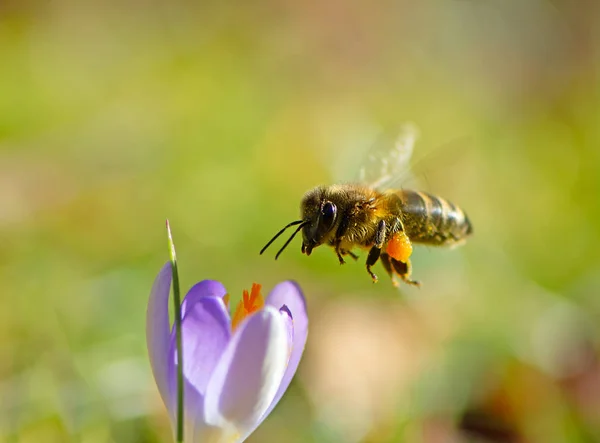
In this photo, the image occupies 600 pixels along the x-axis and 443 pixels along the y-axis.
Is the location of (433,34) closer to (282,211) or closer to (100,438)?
A: (282,211)

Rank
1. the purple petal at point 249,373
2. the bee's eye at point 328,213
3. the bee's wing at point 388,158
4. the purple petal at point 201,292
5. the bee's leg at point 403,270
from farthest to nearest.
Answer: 1. the bee's wing at point 388,158
2. the bee's leg at point 403,270
3. the bee's eye at point 328,213
4. the purple petal at point 201,292
5. the purple petal at point 249,373

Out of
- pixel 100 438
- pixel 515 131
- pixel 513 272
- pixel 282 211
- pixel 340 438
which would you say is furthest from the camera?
pixel 515 131

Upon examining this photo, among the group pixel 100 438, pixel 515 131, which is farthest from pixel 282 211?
pixel 515 131

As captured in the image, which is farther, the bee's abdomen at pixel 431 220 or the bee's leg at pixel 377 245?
the bee's abdomen at pixel 431 220

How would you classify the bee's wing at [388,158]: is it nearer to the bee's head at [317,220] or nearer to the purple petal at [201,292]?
the bee's head at [317,220]

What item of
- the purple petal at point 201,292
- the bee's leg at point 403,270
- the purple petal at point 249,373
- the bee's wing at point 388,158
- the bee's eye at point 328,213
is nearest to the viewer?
the purple petal at point 249,373

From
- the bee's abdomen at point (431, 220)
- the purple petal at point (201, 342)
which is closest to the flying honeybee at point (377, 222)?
the bee's abdomen at point (431, 220)

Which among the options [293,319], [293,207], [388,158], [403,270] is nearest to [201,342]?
[293,319]
